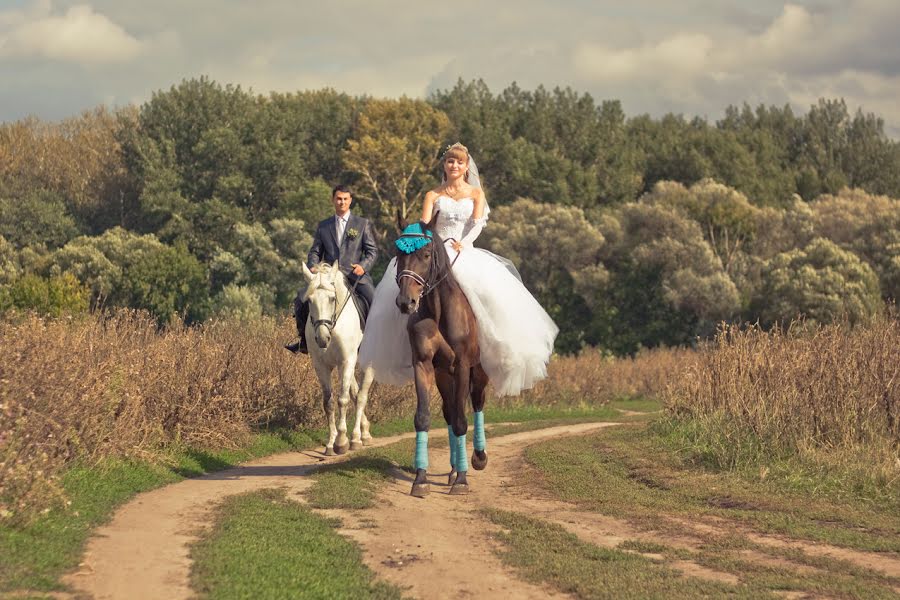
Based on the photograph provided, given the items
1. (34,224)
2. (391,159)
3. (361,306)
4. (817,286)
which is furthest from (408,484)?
(34,224)

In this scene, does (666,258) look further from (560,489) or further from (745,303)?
(560,489)

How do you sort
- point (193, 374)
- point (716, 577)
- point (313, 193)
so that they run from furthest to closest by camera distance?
1. point (313, 193)
2. point (193, 374)
3. point (716, 577)

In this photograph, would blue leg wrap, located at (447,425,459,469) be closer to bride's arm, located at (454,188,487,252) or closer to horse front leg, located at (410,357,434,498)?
horse front leg, located at (410,357,434,498)

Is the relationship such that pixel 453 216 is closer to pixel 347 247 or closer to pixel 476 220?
pixel 476 220

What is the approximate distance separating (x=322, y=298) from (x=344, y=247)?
1809 mm

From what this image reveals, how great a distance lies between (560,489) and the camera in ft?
44.5

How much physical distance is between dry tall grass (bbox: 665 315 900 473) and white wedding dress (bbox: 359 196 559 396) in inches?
138

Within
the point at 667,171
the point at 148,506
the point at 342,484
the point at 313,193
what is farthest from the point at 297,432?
the point at 667,171

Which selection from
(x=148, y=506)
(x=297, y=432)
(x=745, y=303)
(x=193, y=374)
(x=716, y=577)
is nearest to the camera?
(x=716, y=577)

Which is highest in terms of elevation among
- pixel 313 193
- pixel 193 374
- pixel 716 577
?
pixel 313 193

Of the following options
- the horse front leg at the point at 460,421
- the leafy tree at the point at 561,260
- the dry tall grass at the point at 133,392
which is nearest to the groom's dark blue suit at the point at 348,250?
the dry tall grass at the point at 133,392

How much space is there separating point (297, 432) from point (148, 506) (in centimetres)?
706

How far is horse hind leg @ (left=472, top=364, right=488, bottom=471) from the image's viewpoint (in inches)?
549

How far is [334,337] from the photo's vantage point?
650 inches
